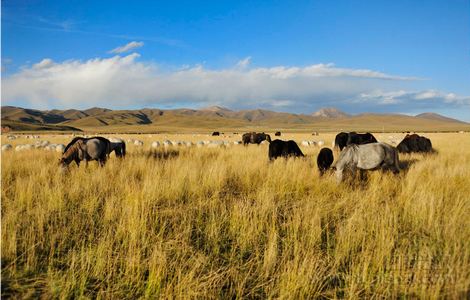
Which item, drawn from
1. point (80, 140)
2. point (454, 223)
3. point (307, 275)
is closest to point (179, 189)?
point (307, 275)

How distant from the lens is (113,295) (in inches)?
105

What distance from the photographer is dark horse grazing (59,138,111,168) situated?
375 inches

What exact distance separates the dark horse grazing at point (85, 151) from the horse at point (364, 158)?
7778mm

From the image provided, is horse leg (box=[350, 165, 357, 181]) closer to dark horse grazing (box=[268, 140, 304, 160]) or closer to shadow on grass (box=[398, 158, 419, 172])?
shadow on grass (box=[398, 158, 419, 172])

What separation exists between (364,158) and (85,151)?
28.9 feet

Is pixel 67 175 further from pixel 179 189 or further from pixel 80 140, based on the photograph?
pixel 179 189

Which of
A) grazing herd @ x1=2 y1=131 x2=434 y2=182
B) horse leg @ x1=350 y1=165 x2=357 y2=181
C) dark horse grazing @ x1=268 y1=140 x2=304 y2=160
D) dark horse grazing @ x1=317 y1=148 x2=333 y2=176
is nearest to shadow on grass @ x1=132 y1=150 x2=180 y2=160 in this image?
grazing herd @ x1=2 y1=131 x2=434 y2=182

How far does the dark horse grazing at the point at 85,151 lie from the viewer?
952 cm

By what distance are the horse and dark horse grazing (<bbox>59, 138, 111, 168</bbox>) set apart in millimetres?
7778

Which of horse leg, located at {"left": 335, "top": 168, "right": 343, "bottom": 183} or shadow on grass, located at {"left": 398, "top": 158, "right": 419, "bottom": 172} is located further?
shadow on grass, located at {"left": 398, "top": 158, "right": 419, "bottom": 172}

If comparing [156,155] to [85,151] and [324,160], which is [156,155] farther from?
[324,160]

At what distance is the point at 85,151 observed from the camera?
9.77 meters

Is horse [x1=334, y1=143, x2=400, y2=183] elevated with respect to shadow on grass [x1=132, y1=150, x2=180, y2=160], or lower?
elevated

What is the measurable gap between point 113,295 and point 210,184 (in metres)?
4.21
